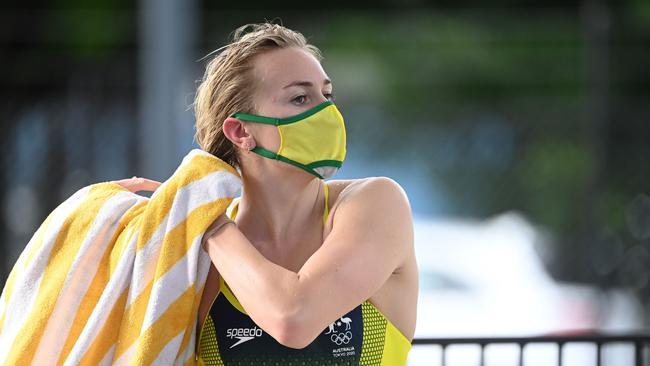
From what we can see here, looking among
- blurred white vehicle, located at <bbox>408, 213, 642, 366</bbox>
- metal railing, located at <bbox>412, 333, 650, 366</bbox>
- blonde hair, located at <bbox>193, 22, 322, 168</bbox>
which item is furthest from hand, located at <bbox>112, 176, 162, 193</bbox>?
blurred white vehicle, located at <bbox>408, 213, 642, 366</bbox>

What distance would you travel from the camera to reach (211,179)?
102 inches

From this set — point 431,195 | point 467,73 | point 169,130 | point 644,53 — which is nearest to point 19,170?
point 431,195

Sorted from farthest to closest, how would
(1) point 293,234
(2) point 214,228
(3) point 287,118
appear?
1. (1) point 293,234
2. (3) point 287,118
3. (2) point 214,228

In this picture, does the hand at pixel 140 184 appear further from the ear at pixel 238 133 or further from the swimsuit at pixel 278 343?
the swimsuit at pixel 278 343

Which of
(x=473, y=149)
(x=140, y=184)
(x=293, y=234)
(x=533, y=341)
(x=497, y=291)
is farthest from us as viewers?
(x=473, y=149)

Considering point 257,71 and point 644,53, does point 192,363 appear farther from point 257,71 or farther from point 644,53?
point 644,53

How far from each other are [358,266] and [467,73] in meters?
11.8

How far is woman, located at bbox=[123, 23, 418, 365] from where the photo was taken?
2475 mm

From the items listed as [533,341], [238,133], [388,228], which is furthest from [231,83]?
[533,341]

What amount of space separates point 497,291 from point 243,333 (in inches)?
290

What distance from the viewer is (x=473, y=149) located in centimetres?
1119

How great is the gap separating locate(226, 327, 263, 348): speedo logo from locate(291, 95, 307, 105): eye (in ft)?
1.71

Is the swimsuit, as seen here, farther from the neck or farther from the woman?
the neck

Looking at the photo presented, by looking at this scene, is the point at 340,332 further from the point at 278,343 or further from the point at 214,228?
the point at 214,228
